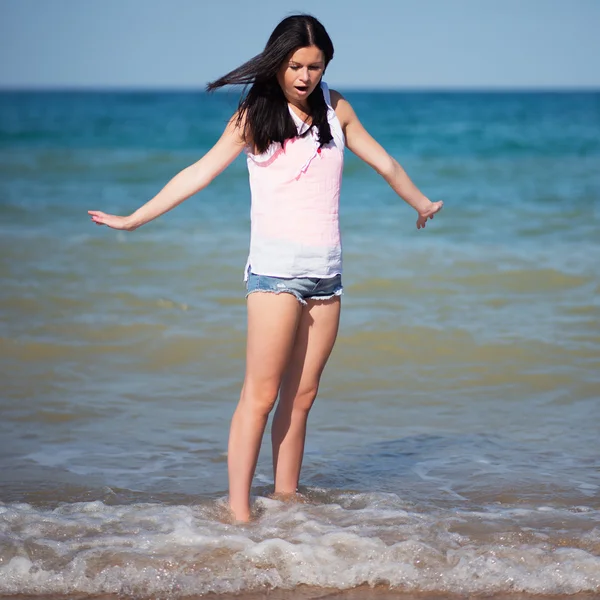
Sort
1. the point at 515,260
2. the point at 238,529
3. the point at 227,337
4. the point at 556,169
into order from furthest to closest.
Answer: the point at 556,169 < the point at 515,260 < the point at 227,337 < the point at 238,529

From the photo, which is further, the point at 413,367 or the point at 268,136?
the point at 413,367

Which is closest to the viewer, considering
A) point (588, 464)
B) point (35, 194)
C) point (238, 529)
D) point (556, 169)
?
point (238, 529)

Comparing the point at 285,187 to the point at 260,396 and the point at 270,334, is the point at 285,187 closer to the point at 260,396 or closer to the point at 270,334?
the point at 270,334

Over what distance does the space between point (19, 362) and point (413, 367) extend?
100 inches

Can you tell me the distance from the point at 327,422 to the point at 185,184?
82.7 inches

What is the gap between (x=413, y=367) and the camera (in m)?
5.97

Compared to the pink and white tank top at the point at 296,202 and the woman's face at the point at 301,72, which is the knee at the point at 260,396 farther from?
the woman's face at the point at 301,72

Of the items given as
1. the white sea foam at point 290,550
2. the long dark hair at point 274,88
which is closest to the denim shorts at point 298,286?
the long dark hair at point 274,88

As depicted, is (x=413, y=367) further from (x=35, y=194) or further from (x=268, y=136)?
(x=35, y=194)

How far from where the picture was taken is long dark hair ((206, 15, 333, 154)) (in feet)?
10.6

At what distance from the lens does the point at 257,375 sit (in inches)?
137

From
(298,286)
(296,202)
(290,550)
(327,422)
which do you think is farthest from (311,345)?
(327,422)

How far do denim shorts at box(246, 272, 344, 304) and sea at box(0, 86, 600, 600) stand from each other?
892 mm

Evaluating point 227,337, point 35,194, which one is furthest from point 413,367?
point 35,194
